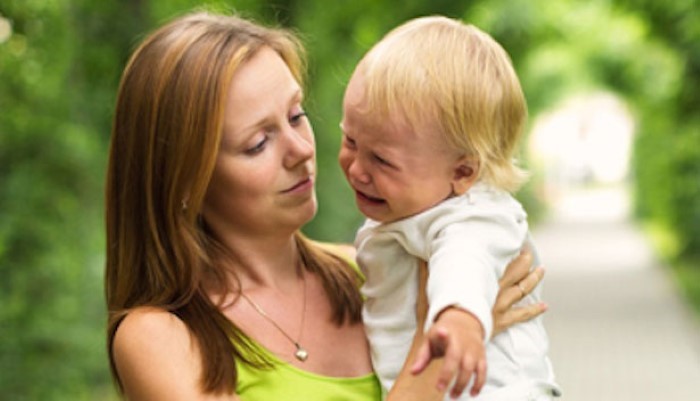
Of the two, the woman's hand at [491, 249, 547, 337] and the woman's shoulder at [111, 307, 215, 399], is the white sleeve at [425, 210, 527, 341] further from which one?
the woman's shoulder at [111, 307, 215, 399]

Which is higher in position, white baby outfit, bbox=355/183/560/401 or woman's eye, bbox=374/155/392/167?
woman's eye, bbox=374/155/392/167

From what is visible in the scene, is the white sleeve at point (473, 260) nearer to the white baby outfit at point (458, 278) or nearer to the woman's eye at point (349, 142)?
the white baby outfit at point (458, 278)

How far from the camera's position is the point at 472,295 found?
2.04 metres

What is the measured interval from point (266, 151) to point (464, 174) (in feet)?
1.28

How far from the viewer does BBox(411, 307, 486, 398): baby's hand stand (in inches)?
74.0

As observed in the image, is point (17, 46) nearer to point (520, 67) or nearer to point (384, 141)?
point (384, 141)

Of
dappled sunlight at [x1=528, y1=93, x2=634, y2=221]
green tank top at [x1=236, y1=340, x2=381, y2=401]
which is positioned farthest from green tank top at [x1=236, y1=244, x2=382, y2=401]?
dappled sunlight at [x1=528, y1=93, x2=634, y2=221]

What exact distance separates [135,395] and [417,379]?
0.54 meters

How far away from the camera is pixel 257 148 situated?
246 centimetres

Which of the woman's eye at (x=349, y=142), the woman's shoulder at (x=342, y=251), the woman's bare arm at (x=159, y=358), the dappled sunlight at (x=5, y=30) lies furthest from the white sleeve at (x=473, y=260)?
the dappled sunlight at (x=5, y=30)

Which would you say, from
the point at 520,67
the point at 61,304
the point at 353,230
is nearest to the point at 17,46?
the point at 61,304

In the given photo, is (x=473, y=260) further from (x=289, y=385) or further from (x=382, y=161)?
(x=289, y=385)

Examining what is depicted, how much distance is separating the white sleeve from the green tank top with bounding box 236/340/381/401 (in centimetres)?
37

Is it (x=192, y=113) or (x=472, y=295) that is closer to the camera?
(x=472, y=295)
